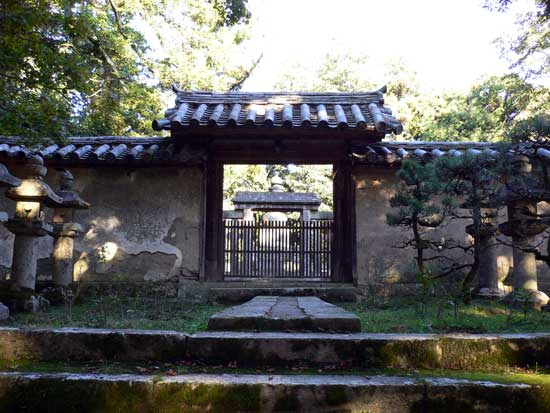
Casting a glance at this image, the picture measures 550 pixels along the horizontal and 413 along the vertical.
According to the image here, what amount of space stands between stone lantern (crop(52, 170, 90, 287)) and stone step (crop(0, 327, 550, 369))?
4252 millimetres

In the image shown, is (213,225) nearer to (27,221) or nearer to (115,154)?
(115,154)

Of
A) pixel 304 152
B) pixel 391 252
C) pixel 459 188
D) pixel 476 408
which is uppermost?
pixel 304 152

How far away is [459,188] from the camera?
6.00 m

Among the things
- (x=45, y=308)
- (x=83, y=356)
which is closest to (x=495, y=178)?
(x=83, y=356)

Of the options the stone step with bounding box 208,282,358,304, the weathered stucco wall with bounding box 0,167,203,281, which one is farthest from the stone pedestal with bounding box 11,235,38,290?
the stone step with bounding box 208,282,358,304

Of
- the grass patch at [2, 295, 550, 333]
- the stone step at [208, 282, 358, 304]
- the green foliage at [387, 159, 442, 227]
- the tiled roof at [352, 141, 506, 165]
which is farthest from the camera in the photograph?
the tiled roof at [352, 141, 506, 165]

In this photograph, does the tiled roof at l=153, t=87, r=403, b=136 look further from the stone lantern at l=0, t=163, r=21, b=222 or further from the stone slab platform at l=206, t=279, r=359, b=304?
the stone lantern at l=0, t=163, r=21, b=222

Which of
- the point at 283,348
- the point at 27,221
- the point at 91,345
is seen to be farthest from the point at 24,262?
the point at 283,348

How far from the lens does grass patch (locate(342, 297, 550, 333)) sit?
4.10 meters

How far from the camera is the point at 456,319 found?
4.63 metres

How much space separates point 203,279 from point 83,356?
16.8 feet

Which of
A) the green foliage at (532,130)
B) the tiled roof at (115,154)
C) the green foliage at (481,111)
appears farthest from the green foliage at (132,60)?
the green foliage at (481,111)

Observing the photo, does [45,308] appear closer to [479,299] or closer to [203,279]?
Result: [203,279]

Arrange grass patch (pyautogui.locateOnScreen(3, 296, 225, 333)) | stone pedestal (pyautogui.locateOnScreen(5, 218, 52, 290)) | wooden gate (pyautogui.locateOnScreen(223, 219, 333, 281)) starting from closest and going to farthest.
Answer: grass patch (pyautogui.locateOnScreen(3, 296, 225, 333))
stone pedestal (pyautogui.locateOnScreen(5, 218, 52, 290))
wooden gate (pyautogui.locateOnScreen(223, 219, 333, 281))
